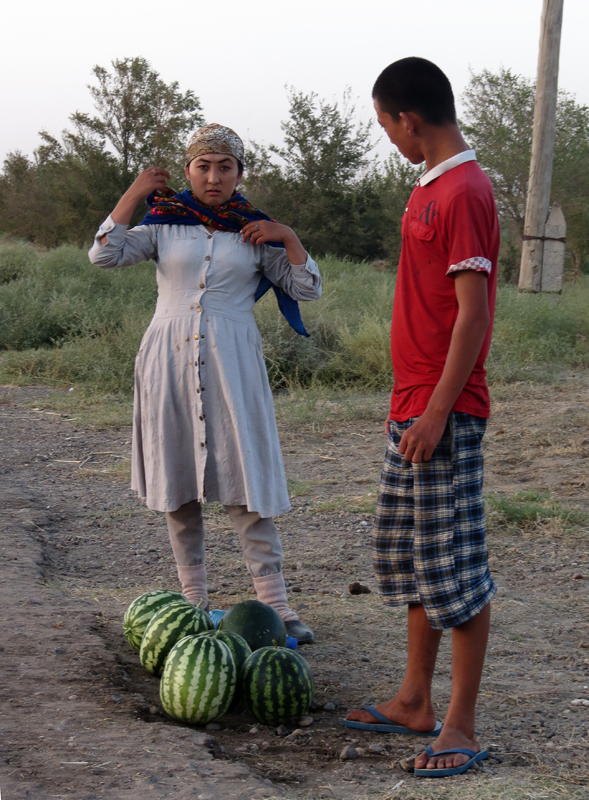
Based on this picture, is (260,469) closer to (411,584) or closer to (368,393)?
(411,584)

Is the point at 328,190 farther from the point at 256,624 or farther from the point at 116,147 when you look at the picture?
the point at 256,624

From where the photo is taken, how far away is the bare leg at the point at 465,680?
2.35 m

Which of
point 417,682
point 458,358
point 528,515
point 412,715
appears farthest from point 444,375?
point 528,515

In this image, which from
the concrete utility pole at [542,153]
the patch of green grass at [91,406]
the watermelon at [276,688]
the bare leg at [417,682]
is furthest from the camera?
the concrete utility pole at [542,153]


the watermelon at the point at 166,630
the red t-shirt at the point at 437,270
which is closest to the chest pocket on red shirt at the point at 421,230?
the red t-shirt at the point at 437,270

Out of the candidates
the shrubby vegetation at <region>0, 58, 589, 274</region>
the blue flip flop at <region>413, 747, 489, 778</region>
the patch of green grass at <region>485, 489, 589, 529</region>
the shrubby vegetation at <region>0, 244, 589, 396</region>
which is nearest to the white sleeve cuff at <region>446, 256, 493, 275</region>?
the blue flip flop at <region>413, 747, 489, 778</region>

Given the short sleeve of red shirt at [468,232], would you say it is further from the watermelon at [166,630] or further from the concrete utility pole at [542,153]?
the concrete utility pole at [542,153]

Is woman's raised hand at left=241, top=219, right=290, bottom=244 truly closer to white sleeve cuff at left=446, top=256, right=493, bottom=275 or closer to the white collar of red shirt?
the white collar of red shirt

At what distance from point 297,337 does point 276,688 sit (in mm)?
7336

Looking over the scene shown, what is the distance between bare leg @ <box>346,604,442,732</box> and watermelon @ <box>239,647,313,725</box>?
0.30 meters

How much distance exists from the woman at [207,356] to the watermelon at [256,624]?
0.25 meters

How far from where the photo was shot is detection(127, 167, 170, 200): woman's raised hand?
128 inches

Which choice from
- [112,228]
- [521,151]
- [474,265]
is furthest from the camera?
[521,151]

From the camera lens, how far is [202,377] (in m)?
3.19
